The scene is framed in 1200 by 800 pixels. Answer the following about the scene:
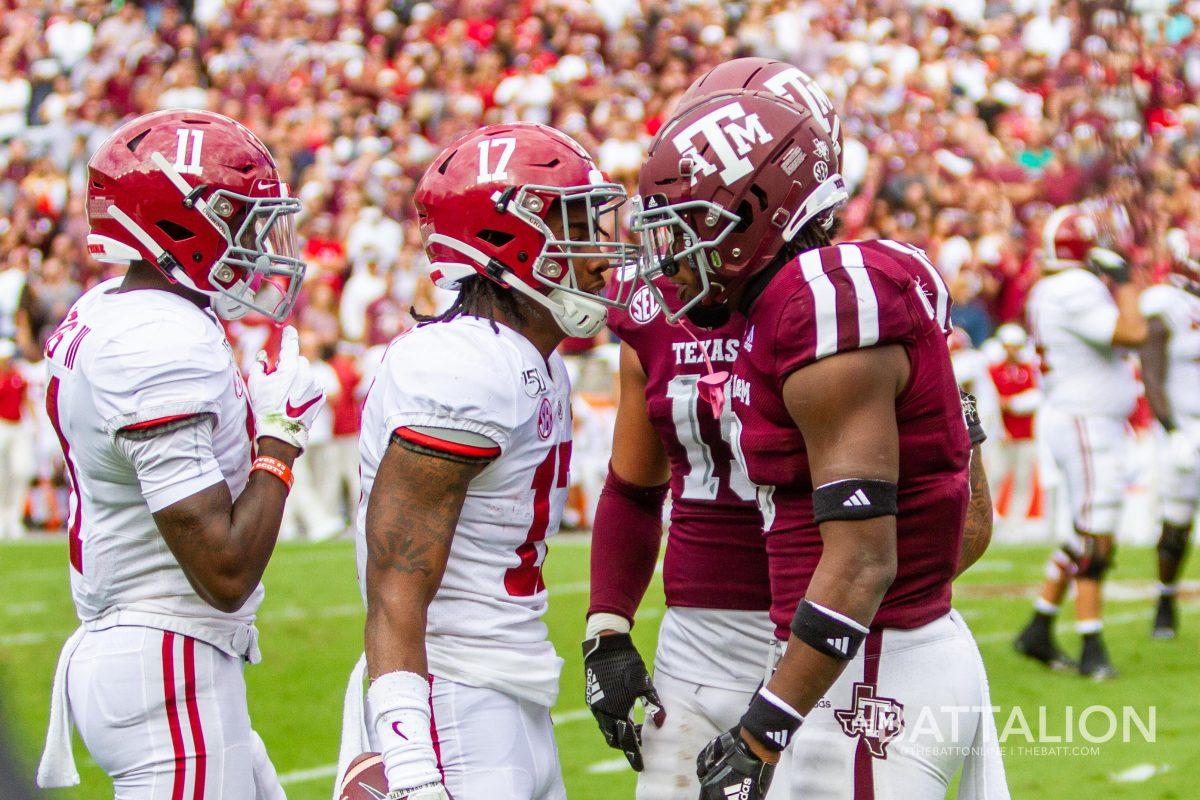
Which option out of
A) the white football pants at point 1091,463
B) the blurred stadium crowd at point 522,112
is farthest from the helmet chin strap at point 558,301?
the blurred stadium crowd at point 522,112

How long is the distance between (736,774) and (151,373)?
4.21ft

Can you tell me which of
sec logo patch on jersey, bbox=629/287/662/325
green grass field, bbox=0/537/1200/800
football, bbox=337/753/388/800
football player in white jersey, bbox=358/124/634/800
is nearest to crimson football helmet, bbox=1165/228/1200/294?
green grass field, bbox=0/537/1200/800

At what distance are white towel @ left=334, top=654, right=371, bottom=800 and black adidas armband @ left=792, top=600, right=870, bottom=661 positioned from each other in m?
0.76

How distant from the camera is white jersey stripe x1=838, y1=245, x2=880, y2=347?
2508 millimetres

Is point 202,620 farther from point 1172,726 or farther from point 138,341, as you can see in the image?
point 1172,726

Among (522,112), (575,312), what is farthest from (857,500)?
(522,112)

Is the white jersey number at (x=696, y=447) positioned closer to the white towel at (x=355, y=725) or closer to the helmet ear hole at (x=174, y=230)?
the white towel at (x=355, y=725)

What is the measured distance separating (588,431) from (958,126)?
6003mm

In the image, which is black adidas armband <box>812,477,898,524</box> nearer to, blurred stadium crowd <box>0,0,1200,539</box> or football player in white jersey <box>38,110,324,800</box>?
football player in white jersey <box>38,110,324,800</box>

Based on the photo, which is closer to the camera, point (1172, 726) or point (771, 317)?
point (771, 317)

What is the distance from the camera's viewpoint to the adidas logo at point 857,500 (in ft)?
8.21

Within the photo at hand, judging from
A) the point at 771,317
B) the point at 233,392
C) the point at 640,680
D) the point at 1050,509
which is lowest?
the point at 1050,509

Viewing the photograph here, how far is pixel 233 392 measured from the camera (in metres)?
3.07

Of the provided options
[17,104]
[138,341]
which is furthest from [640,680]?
[17,104]
